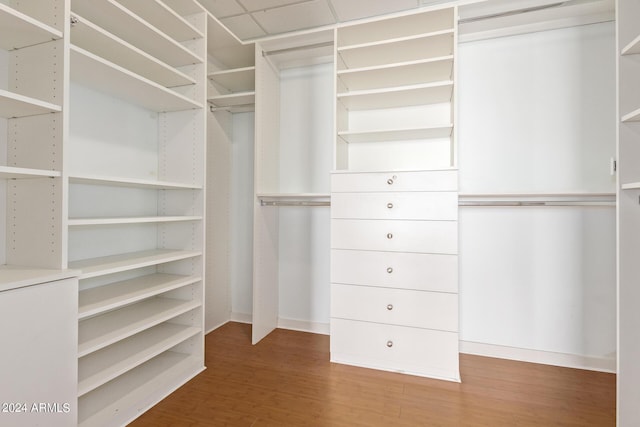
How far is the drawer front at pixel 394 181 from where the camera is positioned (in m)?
2.01

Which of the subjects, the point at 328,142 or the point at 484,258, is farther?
the point at 328,142

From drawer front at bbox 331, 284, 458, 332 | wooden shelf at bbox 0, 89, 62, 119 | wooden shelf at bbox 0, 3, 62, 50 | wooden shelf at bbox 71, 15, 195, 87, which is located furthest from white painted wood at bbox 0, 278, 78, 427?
drawer front at bbox 331, 284, 458, 332

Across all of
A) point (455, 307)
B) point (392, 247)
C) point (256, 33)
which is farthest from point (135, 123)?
point (455, 307)

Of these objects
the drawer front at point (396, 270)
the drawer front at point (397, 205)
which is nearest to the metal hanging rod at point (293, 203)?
the drawer front at point (397, 205)

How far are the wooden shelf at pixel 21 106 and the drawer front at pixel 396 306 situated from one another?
1816 millimetres

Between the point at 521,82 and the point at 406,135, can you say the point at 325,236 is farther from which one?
the point at 521,82

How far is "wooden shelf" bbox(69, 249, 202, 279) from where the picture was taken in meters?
1.47

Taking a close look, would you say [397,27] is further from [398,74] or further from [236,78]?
[236,78]

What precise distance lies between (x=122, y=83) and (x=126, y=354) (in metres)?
1.51

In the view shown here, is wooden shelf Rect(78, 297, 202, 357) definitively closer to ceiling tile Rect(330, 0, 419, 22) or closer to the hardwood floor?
the hardwood floor

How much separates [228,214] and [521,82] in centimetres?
266

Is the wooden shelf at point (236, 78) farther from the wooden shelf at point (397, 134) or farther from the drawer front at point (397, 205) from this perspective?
the drawer front at point (397, 205)

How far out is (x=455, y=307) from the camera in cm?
199
